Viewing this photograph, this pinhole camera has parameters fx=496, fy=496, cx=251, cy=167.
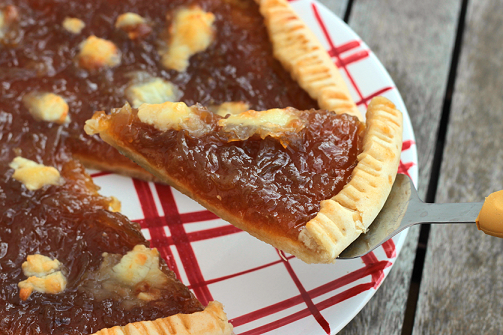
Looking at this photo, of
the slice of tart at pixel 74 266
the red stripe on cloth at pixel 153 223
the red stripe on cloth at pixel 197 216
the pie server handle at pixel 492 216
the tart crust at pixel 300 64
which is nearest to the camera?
the pie server handle at pixel 492 216

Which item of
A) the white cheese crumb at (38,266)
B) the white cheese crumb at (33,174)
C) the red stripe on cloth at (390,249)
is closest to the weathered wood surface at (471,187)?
the red stripe on cloth at (390,249)

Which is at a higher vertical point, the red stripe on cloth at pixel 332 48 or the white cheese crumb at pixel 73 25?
the white cheese crumb at pixel 73 25

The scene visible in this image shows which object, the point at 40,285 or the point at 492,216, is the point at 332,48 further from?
the point at 40,285

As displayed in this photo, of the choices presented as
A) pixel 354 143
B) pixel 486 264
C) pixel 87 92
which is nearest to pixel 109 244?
pixel 87 92

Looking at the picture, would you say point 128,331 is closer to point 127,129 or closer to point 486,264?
point 127,129

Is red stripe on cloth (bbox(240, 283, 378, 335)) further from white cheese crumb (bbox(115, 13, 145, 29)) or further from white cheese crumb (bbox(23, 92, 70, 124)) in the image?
white cheese crumb (bbox(115, 13, 145, 29))

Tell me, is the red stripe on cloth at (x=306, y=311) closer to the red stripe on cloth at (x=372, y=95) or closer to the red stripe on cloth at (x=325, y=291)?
the red stripe on cloth at (x=325, y=291)
